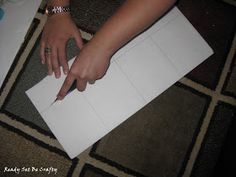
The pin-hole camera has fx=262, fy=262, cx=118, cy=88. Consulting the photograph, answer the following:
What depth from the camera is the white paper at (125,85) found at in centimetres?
64

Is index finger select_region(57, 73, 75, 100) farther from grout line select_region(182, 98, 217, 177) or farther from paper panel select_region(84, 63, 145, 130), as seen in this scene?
grout line select_region(182, 98, 217, 177)

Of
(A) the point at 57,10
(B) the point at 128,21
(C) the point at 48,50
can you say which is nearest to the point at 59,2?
(A) the point at 57,10

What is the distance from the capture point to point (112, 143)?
648 millimetres

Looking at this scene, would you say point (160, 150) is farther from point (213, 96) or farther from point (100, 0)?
point (100, 0)

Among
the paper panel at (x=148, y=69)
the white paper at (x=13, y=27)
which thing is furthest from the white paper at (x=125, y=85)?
the white paper at (x=13, y=27)

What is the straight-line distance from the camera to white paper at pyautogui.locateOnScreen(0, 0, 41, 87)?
0.67m

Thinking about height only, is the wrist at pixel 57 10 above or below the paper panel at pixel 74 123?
above

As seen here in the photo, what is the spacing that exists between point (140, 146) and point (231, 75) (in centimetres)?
31

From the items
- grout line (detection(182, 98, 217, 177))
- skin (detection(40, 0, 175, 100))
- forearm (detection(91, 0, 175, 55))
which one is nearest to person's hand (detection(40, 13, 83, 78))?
skin (detection(40, 0, 175, 100))

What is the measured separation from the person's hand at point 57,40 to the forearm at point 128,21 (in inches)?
5.0

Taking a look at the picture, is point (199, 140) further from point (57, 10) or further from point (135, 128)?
point (57, 10)

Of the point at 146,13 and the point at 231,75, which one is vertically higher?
the point at 146,13

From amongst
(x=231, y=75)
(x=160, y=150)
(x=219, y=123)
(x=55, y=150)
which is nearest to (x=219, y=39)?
(x=231, y=75)

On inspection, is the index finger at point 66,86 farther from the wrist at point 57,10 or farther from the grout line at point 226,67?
the grout line at point 226,67
